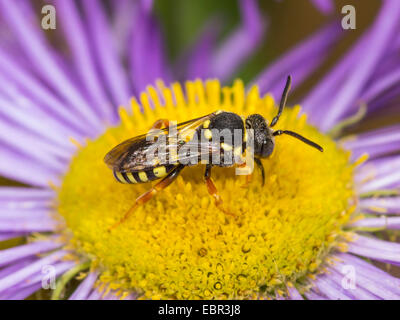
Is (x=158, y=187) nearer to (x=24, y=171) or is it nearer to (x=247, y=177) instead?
(x=247, y=177)

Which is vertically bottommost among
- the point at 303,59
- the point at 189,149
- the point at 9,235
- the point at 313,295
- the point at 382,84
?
the point at 313,295

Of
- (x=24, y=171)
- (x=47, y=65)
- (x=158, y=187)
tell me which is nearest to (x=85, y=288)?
(x=158, y=187)

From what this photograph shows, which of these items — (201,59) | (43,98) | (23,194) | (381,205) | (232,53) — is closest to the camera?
(381,205)

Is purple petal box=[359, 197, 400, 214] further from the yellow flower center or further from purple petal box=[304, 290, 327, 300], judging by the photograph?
purple petal box=[304, 290, 327, 300]

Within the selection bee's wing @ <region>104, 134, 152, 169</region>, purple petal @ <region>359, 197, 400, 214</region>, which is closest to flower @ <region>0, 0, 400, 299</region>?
purple petal @ <region>359, 197, 400, 214</region>

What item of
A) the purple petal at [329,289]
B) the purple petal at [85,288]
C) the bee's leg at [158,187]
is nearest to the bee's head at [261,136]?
the bee's leg at [158,187]

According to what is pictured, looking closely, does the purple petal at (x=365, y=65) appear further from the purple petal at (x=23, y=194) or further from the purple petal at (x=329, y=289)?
the purple petal at (x=23, y=194)
